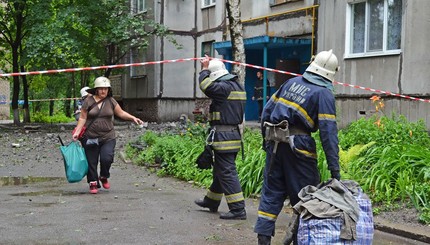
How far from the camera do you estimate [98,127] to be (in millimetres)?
8516

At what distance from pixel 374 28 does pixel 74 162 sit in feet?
30.6

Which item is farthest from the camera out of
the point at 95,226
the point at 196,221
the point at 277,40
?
the point at 277,40

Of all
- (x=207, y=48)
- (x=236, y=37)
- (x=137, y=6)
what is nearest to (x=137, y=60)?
(x=137, y=6)

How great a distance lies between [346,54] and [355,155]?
718 centimetres

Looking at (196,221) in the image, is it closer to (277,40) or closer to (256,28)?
(277,40)

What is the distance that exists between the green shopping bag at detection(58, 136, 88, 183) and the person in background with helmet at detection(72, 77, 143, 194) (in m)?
0.15

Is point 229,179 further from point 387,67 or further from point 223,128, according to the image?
point 387,67

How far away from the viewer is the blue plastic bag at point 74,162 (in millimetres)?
8328

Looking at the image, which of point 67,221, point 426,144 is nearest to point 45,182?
point 67,221

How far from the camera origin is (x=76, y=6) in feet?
66.6

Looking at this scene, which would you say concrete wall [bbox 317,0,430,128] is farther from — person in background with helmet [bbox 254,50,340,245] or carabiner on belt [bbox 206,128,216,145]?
person in background with helmet [bbox 254,50,340,245]

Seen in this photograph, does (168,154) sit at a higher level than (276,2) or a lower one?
lower

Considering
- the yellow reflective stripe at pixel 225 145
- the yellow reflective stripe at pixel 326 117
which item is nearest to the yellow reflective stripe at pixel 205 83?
the yellow reflective stripe at pixel 225 145

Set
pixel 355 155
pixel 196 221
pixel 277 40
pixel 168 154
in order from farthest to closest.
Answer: pixel 277 40 < pixel 168 154 < pixel 355 155 < pixel 196 221
